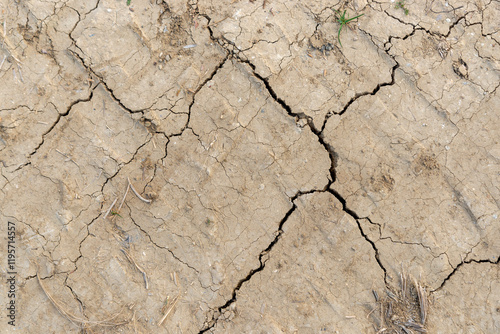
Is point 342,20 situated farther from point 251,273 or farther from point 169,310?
point 169,310

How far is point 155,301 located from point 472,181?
9.74ft

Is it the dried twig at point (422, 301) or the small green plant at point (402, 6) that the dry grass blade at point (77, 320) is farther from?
the small green plant at point (402, 6)

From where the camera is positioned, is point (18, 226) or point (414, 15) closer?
point (18, 226)

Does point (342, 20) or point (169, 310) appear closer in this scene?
point (169, 310)

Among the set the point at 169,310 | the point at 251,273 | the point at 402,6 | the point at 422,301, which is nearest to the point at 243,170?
the point at 251,273

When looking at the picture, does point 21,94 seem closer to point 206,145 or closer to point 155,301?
point 206,145

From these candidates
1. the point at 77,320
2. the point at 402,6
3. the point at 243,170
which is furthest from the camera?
the point at 402,6

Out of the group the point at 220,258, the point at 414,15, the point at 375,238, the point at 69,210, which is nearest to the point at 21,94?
the point at 69,210

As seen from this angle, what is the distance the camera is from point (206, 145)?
122 inches

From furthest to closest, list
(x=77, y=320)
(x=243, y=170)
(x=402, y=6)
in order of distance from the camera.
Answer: (x=402, y=6)
(x=243, y=170)
(x=77, y=320)

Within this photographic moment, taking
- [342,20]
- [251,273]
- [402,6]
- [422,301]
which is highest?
[402,6]

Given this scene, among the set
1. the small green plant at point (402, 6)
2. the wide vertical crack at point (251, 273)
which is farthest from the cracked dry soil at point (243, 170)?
the small green plant at point (402, 6)

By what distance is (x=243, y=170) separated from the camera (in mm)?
3094

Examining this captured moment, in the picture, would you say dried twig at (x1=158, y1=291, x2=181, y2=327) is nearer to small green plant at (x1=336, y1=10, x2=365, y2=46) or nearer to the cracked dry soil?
the cracked dry soil
